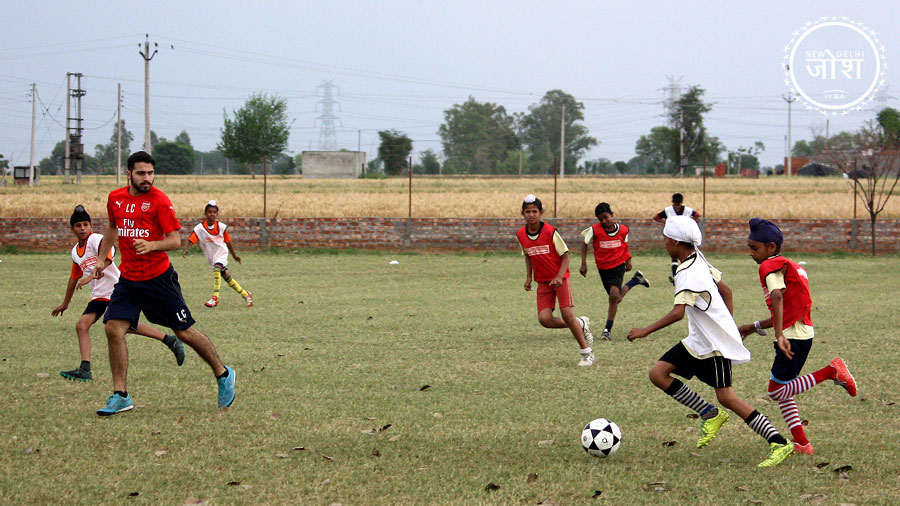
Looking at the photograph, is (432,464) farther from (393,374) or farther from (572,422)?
(393,374)

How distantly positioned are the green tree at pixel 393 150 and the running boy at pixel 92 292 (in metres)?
59.8

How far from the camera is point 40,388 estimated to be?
7379 millimetres

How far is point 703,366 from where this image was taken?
5488mm

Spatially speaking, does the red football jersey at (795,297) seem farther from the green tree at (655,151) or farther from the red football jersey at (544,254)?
the green tree at (655,151)

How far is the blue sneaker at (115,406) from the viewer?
21.1 ft

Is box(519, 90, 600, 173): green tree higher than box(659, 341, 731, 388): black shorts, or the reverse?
box(519, 90, 600, 173): green tree

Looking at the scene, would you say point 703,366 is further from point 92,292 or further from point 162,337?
point 92,292

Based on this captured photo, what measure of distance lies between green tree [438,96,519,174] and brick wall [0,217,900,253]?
85951mm

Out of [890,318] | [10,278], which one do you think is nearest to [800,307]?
[890,318]

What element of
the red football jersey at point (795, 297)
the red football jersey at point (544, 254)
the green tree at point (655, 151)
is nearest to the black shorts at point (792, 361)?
the red football jersey at point (795, 297)

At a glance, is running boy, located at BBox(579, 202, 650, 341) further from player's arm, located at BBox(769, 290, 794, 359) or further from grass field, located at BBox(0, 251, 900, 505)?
player's arm, located at BBox(769, 290, 794, 359)

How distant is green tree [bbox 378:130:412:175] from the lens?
225 ft

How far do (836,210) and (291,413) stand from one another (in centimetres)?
2787

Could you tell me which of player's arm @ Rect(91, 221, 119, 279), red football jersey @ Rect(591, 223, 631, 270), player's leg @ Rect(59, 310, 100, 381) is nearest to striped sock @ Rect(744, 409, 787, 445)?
player's arm @ Rect(91, 221, 119, 279)
